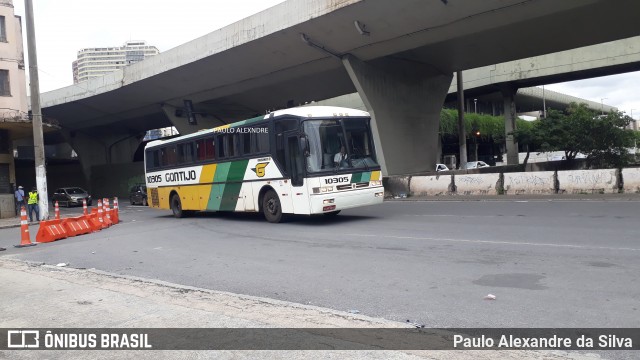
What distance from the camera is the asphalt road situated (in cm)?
616

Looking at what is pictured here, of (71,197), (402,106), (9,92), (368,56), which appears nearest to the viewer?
(368,56)

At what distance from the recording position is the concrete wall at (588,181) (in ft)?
64.4

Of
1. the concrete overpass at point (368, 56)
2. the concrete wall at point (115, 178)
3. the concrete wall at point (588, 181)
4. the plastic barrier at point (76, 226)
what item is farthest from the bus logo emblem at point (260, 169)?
the concrete wall at point (115, 178)

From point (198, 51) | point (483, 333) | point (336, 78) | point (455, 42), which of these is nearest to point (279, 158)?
point (483, 333)

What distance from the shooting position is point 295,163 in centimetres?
1504

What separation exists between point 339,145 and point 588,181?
1095 cm

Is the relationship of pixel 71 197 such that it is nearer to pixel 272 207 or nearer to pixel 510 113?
pixel 272 207

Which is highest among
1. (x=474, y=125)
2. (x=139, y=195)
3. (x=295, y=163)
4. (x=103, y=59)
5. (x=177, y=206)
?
(x=103, y=59)

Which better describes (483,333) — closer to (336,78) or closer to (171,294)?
(171,294)

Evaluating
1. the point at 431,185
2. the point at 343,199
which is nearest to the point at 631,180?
the point at 431,185

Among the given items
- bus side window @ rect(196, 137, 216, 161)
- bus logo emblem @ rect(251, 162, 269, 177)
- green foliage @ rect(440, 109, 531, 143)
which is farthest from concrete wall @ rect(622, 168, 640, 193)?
green foliage @ rect(440, 109, 531, 143)

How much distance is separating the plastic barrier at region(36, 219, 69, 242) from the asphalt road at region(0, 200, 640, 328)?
2.30ft

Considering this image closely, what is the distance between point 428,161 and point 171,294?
27.5 metres

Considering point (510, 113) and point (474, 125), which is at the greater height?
A: point (474, 125)
